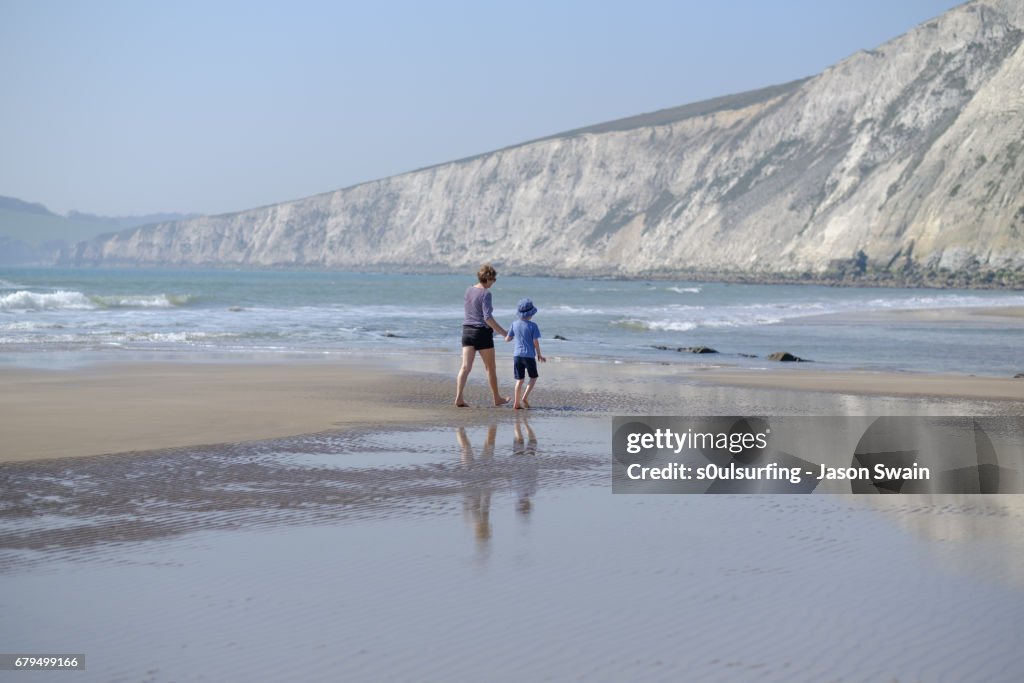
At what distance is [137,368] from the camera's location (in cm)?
1805

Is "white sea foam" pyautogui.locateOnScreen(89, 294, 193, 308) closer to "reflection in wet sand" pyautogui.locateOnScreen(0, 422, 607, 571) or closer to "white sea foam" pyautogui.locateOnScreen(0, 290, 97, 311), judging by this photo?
"white sea foam" pyautogui.locateOnScreen(0, 290, 97, 311)

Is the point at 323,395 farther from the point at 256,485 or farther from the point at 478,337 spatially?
the point at 256,485

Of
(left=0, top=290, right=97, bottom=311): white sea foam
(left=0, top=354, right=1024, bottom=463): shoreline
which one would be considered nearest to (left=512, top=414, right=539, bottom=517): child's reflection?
(left=0, top=354, right=1024, bottom=463): shoreline

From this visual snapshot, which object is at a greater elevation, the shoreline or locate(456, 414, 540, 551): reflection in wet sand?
the shoreline

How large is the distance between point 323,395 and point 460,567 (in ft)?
29.5

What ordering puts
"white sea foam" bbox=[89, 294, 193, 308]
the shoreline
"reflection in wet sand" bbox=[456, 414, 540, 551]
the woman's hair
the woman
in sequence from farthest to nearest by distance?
"white sea foam" bbox=[89, 294, 193, 308] < the woman < the woman's hair < the shoreline < "reflection in wet sand" bbox=[456, 414, 540, 551]

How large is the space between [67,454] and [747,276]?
10364 cm

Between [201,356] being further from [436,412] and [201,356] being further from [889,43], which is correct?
[889,43]

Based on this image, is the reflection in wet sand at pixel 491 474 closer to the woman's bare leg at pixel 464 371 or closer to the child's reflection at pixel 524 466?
the child's reflection at pixel 524 466

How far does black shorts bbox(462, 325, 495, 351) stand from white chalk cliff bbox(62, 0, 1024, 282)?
254ft

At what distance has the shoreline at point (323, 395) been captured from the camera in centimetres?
1076

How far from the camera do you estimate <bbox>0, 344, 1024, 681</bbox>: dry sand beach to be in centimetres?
452

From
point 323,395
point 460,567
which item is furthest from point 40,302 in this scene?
point 460,567

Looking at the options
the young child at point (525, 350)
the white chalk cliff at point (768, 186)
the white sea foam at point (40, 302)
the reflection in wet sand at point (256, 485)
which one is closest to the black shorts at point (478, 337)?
the young child at point (525, 350)
